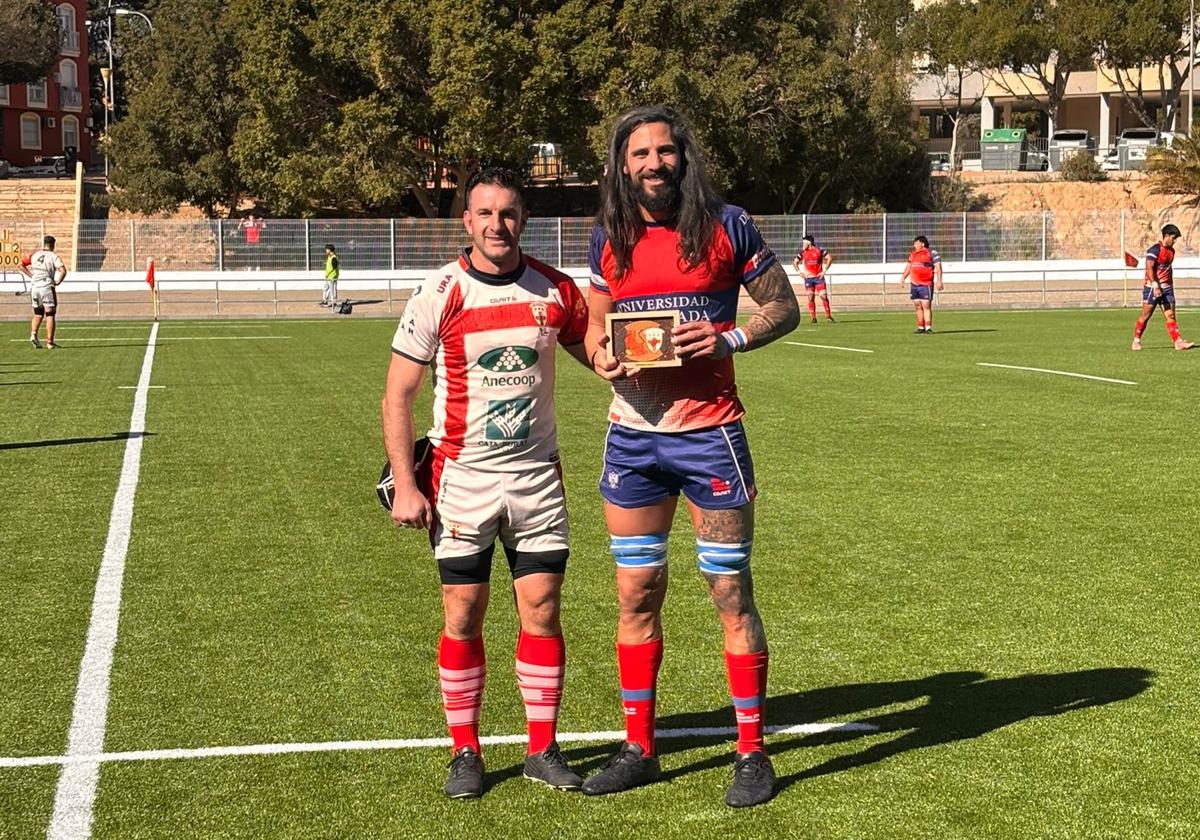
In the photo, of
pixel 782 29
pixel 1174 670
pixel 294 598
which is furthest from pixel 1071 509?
pixel 782 29

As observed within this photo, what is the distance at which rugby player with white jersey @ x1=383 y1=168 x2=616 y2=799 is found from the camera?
486 cm

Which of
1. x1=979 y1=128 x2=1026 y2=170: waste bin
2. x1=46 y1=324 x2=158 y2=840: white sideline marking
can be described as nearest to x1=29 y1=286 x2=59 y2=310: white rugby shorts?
x1=46 y1=324 x2=158 y2=840: white sideline marking

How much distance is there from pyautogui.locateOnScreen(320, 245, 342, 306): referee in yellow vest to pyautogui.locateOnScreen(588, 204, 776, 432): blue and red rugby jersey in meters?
36.4

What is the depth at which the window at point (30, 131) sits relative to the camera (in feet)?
287

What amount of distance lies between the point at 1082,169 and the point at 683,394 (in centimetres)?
6241

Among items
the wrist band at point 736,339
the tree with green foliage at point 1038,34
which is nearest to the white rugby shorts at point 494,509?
the wrist band at point 736,339

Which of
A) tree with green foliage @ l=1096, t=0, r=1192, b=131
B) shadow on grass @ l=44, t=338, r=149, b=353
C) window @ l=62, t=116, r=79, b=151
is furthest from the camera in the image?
window @ l=62, t=116, r=79, b=151

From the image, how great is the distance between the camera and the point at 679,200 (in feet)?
15.8

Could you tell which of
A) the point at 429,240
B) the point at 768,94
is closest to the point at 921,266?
the point at 429,240

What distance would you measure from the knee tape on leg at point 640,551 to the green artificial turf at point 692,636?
72cm

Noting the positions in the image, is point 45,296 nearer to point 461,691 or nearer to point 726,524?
point 461,691

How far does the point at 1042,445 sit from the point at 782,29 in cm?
4516

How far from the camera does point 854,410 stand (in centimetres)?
1577

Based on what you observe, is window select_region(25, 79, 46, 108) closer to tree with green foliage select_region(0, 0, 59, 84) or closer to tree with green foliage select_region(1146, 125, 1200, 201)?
tree with green foliage select_region(0, 0, 59, 84)
